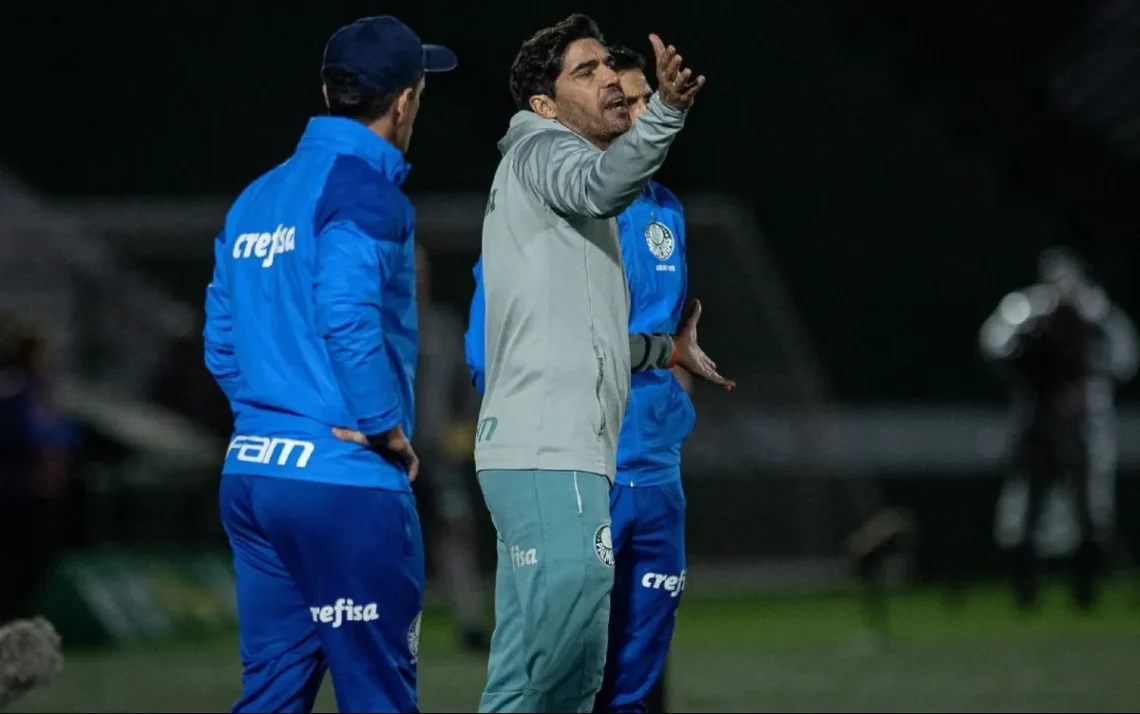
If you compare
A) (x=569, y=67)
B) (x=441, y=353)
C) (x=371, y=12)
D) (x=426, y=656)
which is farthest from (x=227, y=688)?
(x=371, y=12)

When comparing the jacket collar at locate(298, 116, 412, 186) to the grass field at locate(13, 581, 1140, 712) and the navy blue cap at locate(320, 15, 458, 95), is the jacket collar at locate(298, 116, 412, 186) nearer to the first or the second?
the navy blue cap at locate(320, 15, 458, 95)

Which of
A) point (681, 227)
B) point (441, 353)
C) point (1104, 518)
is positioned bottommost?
point (1104, 518)

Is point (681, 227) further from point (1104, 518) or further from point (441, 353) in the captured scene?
point (1104, 518)

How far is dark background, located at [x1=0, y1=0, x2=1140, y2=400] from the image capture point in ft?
78.6

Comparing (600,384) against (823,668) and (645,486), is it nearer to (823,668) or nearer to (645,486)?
(645,486)

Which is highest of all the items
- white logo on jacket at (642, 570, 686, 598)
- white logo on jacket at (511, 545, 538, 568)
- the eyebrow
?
the eyebrow

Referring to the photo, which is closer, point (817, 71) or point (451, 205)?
point (451, 205)

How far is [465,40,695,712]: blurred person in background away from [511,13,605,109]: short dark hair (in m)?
0.60

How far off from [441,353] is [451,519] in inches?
43.2

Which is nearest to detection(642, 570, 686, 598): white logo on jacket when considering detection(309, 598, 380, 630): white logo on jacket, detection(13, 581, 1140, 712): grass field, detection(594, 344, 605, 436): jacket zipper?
detection(594, 344, 605, 436): jacket zipper

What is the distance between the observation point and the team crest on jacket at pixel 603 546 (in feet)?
18.0

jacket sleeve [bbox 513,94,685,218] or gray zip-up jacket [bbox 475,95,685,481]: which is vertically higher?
jacket sleeve [bbox 513,94,685,218]

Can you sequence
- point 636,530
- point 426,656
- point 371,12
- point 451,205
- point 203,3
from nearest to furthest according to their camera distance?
point 636,530
point 426,656
point 451,205
point 371,12
point 203,3

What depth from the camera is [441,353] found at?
13.5m
